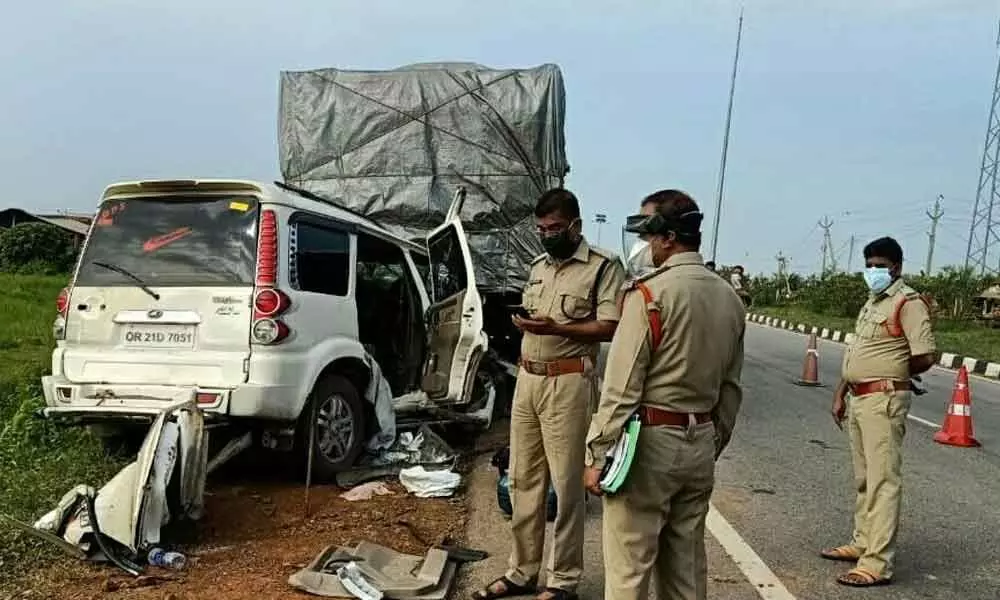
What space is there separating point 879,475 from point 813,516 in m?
1.27

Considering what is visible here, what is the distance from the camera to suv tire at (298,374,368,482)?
18.3 ft

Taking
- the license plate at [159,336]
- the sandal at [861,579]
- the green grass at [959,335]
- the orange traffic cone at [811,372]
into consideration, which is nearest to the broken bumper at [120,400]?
the license plate at [159,336]

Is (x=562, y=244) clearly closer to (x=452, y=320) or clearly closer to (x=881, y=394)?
(x=881, y=394)

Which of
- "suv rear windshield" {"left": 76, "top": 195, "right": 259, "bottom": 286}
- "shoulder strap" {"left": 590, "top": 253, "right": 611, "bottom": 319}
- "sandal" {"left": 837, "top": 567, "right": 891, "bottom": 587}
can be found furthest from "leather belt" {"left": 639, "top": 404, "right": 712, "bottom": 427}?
"suv rear windshield" {"left": 76, "top": 195, "right": 259, "bottom": 286}

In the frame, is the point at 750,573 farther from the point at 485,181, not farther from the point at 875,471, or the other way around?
the point at 485,181

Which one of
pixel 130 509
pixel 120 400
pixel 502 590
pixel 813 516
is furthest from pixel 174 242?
pixel 813 516

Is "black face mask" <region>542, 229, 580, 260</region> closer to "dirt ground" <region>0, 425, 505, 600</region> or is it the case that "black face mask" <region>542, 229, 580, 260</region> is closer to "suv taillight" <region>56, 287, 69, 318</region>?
"dirt ground" <region>0, 425, 505, 600</region>

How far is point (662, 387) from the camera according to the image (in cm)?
290

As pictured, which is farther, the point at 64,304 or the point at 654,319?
the point at 64,304

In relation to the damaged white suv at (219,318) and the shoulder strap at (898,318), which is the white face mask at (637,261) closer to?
the shoulder strap at (898,318)

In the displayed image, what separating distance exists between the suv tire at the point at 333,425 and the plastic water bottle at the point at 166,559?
4.47ft

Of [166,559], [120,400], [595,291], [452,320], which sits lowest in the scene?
[166,559]

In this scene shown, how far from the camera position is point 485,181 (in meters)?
9.14

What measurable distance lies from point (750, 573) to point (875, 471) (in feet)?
2.63
